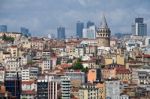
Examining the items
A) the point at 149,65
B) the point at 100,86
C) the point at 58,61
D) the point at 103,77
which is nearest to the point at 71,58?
the point at 58,61

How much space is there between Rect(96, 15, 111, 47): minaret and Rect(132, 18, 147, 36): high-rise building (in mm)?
23917

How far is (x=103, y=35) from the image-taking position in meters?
45.7

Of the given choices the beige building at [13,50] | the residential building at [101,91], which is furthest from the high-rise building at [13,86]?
the beige building at [13,50]

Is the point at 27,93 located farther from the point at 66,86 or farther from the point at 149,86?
the point at 149,86

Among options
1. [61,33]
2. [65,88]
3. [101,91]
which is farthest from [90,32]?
[65,88]

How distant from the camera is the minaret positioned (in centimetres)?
4557

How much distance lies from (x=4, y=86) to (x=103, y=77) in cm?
639

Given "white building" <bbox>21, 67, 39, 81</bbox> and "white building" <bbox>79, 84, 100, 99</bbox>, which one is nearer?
"white building" <bbox>79, 84, 100, 99</bbox>

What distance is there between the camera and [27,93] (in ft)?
94.1

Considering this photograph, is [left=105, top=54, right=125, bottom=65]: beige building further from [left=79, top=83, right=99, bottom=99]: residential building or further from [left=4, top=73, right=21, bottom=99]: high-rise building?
[left=79, top=83, right=99, bottom=99]: residential building

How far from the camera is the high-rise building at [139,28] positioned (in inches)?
2790

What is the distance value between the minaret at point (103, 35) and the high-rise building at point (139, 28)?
23917 millimetres

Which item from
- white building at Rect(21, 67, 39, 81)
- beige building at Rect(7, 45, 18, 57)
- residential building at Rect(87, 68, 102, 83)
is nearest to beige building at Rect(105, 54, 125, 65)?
residential building at Rect(87, 68, 102, 83)

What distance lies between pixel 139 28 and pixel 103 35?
2633cm
